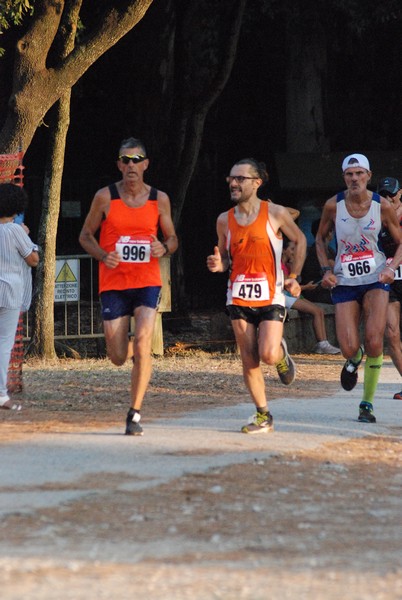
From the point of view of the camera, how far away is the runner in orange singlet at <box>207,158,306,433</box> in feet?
33.8

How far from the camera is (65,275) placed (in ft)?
60.4

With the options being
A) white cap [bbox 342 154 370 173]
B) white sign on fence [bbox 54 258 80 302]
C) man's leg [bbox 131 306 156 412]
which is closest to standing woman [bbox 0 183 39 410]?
man's leg [bbox 131 306 156 412]

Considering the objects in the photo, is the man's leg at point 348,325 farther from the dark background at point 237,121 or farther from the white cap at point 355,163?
the dark background at point 237,121

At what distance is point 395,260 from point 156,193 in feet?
6.62

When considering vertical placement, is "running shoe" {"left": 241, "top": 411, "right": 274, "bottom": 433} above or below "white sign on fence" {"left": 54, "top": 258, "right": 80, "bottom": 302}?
below

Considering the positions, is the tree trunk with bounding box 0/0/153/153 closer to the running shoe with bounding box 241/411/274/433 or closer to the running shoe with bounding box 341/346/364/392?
the running shoe with bounding box 341/346/364/392

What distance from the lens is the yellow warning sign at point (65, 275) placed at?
18358 millimetres

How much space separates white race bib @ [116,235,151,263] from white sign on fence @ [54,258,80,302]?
8078mm

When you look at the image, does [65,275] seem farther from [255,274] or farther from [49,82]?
[255,274]

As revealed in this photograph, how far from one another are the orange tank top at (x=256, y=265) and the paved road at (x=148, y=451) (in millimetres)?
982

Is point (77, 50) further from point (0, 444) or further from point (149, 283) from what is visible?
point (0, 444)

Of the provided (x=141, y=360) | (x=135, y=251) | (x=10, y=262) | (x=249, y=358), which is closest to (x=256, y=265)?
(x=249, y=358)

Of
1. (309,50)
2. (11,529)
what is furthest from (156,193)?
(309,50)

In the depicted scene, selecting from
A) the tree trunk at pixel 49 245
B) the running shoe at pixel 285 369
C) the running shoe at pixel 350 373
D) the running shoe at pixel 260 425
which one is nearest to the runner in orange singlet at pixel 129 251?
the running shoe at pixel 260 425
